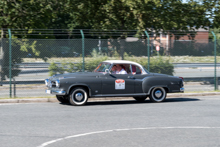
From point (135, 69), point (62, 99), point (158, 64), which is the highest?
point (158, 64)

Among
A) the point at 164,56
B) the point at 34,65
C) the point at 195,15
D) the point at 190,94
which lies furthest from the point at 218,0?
the point at 34,65

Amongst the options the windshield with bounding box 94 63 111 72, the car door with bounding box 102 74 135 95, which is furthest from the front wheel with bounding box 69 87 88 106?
the windshield with bounding box 94 63 111 72

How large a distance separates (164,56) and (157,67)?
0.85 meters

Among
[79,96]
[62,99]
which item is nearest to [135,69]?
[79,96]

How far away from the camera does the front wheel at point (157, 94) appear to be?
13357 millimetres

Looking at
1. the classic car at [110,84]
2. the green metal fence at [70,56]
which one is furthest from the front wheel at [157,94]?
the green metal fence at [70,56]

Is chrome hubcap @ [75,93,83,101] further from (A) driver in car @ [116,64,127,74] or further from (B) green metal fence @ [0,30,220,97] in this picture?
(B) green metal fence @ [0,30,220,97]

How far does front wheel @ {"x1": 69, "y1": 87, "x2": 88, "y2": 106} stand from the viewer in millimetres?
12320

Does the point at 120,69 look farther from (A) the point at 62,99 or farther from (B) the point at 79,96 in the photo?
(A) the point at 62,99

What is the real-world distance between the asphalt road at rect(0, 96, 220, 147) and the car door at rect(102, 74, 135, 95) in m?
0.81

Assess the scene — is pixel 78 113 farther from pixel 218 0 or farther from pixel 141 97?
pixel 218 0

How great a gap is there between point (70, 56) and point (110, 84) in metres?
4.70

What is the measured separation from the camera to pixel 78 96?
40.7 ft

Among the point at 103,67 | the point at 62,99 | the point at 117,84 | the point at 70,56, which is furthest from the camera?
the point at 70,56
